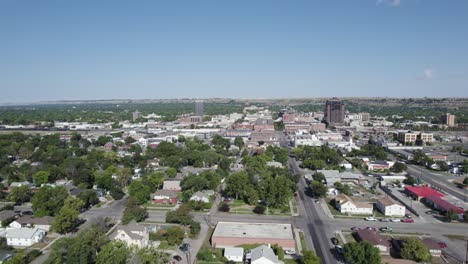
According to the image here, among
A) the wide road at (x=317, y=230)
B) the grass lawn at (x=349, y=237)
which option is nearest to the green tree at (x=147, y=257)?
the wide road at (x=317, y=230)

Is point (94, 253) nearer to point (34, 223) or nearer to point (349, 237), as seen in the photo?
point (34, 223)

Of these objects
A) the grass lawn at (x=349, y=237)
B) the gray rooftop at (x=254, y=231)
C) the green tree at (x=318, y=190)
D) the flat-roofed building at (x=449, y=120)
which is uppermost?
the flat-roofed building at (x=449, y=120)

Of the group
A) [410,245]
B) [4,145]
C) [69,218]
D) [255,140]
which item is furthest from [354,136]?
[4,145]

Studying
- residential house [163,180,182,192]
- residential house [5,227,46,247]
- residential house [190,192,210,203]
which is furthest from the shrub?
residential house [5,227,46,247]

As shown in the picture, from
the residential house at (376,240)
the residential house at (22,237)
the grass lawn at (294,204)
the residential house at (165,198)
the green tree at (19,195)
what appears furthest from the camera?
the residential house at (165,198)

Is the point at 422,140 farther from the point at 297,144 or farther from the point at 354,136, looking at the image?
the point at 297,144

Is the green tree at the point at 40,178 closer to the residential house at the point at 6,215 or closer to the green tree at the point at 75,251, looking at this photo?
the residential house at the point at 6,215

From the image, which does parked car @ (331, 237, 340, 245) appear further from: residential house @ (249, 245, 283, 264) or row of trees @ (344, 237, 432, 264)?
residential house @ (249, 245, 283, 264)
